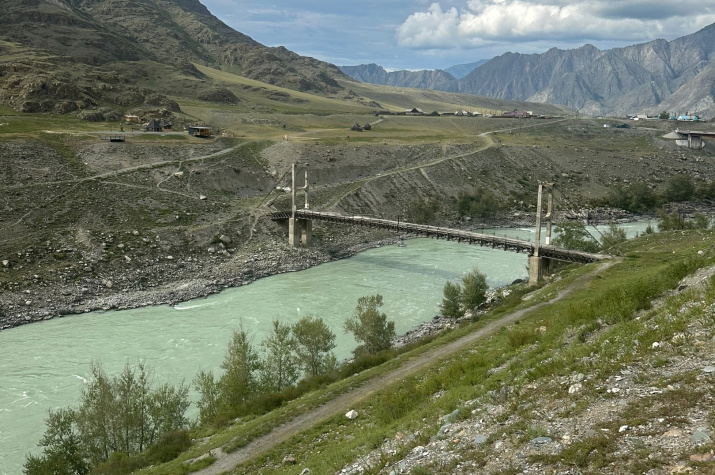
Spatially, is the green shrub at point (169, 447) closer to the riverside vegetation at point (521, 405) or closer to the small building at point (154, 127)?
the riverside vegetation at point (521, 405)

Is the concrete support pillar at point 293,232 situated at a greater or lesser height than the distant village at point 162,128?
lesser

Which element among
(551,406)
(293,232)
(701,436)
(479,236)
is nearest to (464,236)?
(479,236)

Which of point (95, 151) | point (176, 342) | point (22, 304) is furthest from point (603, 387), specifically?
point (95, 151)

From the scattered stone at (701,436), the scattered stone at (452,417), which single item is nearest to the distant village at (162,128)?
the scattered stone at (452,417)

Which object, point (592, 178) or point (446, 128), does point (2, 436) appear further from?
point (446, 128)

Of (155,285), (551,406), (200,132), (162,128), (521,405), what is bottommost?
(155,285)

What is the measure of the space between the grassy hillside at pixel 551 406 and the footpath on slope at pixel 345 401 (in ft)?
0.84

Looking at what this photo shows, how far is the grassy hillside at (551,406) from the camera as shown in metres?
7.53

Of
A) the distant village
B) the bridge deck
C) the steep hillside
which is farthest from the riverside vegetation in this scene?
the steep hillside

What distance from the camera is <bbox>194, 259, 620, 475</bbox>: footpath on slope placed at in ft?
45.3

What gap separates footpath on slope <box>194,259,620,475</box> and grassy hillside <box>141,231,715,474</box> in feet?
0.84

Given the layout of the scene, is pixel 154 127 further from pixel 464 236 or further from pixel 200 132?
pixel 464 236

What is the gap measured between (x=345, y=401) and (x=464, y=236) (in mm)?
29047

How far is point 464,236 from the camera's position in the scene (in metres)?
43.2
